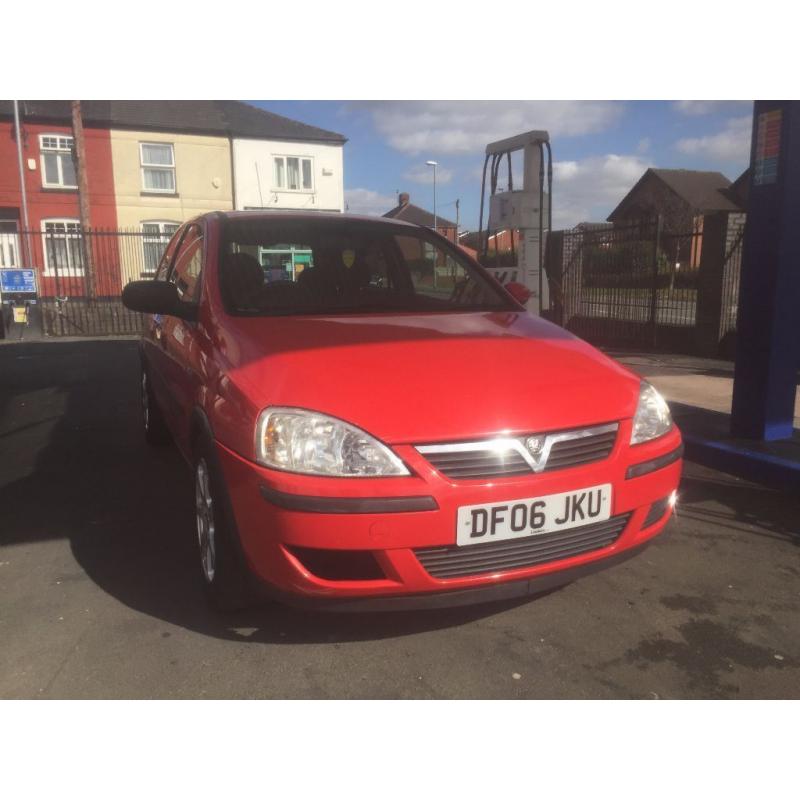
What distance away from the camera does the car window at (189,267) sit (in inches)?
141

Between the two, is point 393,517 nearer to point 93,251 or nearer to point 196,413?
point 196,413

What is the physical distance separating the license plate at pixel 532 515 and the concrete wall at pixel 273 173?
81.3 feet

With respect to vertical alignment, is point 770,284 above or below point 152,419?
above

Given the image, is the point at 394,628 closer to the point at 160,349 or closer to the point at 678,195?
the point at 160,349

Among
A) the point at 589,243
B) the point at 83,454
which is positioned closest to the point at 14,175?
the point at 589,243

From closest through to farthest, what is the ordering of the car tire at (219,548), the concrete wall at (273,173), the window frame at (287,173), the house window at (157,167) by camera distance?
the car tire at (219,548) < the house window at (157,167) < the concrete wall at (273,173) < the window frame at (287,173)

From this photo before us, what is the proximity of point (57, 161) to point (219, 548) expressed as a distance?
2575cm

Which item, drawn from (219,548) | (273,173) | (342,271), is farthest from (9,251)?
(219,548)

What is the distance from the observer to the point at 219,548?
261cm

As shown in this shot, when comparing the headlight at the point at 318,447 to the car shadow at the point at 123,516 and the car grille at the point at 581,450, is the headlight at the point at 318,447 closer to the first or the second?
the car grille at the point at 581,450

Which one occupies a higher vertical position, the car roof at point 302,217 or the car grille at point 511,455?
the car roof at point 302,217

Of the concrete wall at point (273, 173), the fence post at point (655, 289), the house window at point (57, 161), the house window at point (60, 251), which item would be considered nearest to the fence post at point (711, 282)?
the fence post at point (655, 289)

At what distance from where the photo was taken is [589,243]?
40.8 ft

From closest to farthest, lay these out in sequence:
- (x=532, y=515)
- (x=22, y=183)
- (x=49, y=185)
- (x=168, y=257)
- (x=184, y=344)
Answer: (x=532, y=515), (x=184, y=344), (x=168, y=257), (x=22, y=183), (x=49, y=185)
